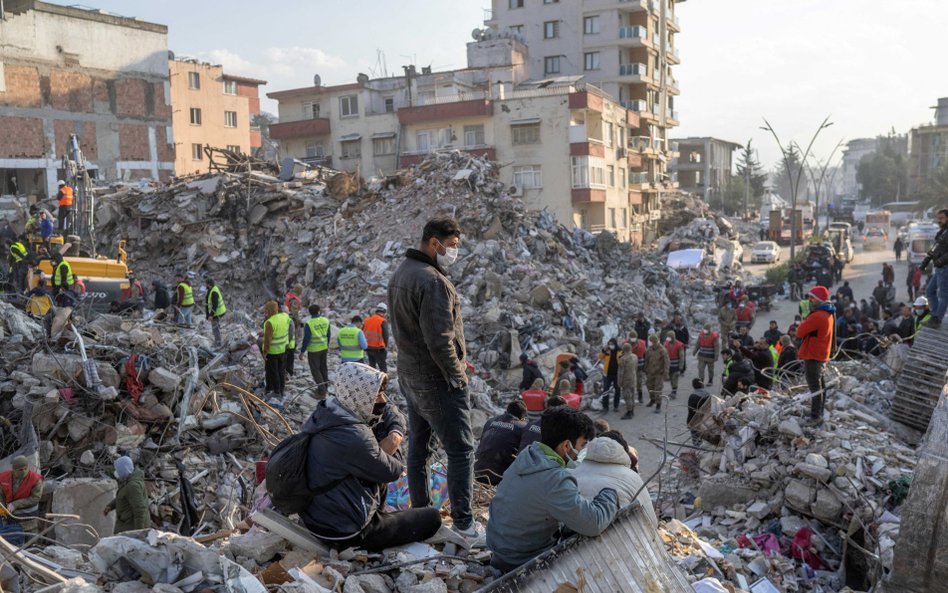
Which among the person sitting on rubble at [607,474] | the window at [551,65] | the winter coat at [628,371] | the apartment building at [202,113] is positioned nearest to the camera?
the person sitting on rubble at [607,474]

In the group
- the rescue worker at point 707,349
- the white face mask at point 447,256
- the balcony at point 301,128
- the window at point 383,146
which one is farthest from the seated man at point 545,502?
the balcony at point 301,128

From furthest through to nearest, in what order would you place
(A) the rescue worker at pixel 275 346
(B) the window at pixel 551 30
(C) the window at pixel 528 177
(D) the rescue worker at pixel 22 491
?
(B) the window at pixel 551 30 < (C) the window at pixel 528 177 < (A) the rescue worker at pixel 275 346 < (D) the rescue worker at pixel 22 491

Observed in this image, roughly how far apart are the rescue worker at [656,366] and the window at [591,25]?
1519 inches

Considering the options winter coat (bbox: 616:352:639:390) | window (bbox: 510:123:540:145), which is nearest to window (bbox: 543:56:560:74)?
window (bbox: 510:123:540:145)

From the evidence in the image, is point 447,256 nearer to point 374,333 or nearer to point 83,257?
point 374,333

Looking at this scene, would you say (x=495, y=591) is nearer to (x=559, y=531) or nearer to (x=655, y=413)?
(x=559, y=531)

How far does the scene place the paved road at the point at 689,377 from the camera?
11.7 meters

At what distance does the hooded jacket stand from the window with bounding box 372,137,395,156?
123 ft

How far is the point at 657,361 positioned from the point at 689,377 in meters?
3.33

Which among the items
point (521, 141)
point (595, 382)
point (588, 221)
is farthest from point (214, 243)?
point (588, 221)

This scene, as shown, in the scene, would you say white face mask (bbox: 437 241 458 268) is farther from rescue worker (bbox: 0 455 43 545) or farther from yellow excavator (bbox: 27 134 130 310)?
yellow excavator (bbox: 27 134 130 310)

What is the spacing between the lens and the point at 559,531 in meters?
4.00

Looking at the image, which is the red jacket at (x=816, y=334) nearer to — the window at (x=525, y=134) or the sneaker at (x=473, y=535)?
the sneaker at (x=473, y=535)

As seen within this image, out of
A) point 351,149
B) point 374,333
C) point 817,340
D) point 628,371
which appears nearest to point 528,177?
point 351,149
